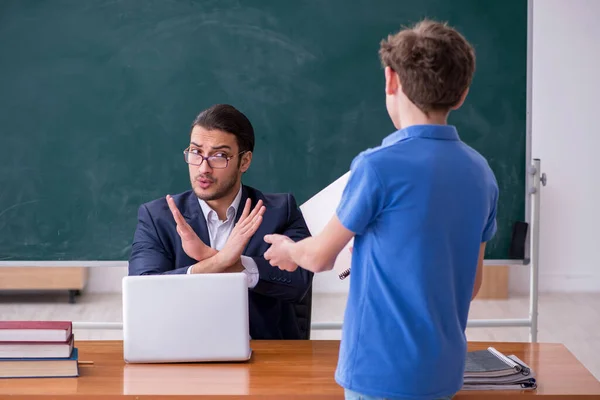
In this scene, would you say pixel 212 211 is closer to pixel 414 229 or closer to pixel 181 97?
pixel 181 97

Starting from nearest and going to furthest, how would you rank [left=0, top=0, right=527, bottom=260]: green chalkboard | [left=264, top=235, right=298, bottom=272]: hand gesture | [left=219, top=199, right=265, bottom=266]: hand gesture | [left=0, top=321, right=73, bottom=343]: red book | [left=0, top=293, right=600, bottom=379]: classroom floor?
1. [left=264, top=235, right=298, bottom=272]: hand gesture
2. [left=0, top=321, right=73, bottom=343]: red book
3. [left=219, top=199, right=265, bottom=266]: hand gesture
4. [left=0, top=0, right=527, bottom=260]: green chalkboard
5. [left=0, top=293, right=600, bottom=379]: classroom floor

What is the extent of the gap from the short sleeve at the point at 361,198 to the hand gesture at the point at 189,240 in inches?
36.8

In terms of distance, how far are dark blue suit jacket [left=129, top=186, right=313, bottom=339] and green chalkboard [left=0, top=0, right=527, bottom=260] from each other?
2.10ft

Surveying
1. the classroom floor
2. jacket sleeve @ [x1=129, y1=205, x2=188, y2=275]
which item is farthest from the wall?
jacket sleeve @ [x1=129, y1=205, x2=188, y2=275]

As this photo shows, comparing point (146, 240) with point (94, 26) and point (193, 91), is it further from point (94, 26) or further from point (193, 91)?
point (94, 26)

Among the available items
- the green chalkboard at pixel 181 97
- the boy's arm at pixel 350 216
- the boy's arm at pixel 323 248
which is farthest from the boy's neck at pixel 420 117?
the green chalkboard at pixel 181 97

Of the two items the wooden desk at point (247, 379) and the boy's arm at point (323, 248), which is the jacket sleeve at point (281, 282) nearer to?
the wooden desk at point (247, 379)

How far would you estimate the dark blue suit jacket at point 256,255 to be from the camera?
2441mm

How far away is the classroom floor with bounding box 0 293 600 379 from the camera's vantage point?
535 centimetres

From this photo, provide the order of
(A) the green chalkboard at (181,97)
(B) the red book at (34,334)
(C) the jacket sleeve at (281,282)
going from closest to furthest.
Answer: (B) the red book at (34,334) → (C) the jacket sleeve at (281,282) → (A) the green chalkboard at (181,97)

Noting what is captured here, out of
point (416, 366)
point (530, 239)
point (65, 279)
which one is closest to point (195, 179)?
point (416, 366)

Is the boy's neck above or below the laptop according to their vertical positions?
above

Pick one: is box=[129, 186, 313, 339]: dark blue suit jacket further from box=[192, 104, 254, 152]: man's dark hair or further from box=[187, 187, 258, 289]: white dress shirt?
box=[192, 104, 254, 152]: man's dark hair

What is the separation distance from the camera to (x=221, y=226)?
8.54ft
